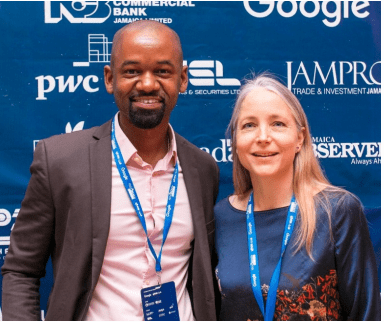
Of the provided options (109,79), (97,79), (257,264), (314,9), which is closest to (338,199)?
(257,264)

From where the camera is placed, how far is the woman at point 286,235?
67.5 inches

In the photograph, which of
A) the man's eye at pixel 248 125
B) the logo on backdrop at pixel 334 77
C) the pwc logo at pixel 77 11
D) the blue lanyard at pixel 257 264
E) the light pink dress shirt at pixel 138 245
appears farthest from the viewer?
the logo on backdrop at pixel 334 77

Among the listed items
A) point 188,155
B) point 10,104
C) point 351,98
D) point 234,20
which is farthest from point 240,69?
point 10,104

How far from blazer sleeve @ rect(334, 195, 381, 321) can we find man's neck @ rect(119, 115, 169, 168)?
2.55ft

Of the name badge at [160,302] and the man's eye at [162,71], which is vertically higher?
the man's eye at [162,71]

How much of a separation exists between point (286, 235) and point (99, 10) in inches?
67.5

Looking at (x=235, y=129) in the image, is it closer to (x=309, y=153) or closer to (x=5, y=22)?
(x=309, y=153)

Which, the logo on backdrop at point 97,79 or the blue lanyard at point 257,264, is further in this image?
the logo on backdrop at point 97,79

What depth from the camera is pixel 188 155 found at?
2.10 metres

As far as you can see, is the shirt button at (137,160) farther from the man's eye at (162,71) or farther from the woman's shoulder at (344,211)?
the woman's shoulder at (344,211)

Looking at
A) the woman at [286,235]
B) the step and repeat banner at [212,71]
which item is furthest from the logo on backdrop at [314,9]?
the woman at [286,235]

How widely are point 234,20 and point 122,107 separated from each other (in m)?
1.16

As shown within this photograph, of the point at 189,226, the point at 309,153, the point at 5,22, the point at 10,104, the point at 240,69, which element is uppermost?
the point at 5,22

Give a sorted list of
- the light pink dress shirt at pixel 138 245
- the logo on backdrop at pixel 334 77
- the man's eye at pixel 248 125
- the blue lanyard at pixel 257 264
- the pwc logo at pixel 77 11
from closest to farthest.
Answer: the blue lanyard at pixel 257 264, the light pink dress shirt at pixel 138 245, the man's eye at pixel 248 125, the pwc logo at pixel 77 11, the logo on backdrop at pixel 334 77
